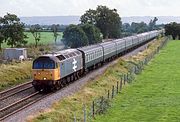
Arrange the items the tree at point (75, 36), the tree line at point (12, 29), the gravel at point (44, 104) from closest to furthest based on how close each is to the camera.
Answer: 1. the gravel at point (44, 104)
2. the tree line at point (12, 29)
3. the tree at point (75, 36)

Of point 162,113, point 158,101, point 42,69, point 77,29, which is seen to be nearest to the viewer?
point 162,113

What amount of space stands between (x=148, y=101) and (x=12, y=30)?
5075 cm

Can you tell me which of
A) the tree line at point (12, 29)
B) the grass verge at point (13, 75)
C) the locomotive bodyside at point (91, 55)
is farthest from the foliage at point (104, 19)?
the grass verge at point (13, 75)

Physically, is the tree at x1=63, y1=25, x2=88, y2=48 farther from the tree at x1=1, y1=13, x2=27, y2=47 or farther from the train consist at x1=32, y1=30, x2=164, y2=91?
the train consist at x1=32, y1=30, x2=164, y2=91

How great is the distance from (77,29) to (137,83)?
2059 inches

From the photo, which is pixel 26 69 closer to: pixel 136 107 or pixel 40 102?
pixel 40 102

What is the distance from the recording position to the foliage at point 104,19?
13050 cm

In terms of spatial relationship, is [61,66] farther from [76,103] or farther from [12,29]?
[12,29]

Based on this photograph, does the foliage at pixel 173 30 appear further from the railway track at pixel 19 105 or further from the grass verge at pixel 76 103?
the railway track at pixel 19 105

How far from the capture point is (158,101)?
28281 mm

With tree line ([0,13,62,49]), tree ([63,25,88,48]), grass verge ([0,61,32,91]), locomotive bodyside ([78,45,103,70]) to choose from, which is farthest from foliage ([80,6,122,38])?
grass verge ([0,61,32,91])

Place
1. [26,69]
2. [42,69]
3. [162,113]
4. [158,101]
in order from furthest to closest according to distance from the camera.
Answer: [26,69], [42,69], [158,101], [162,113]

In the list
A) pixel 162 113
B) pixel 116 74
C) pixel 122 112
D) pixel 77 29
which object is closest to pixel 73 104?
pixel 122 112

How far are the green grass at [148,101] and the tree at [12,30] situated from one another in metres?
38.3
